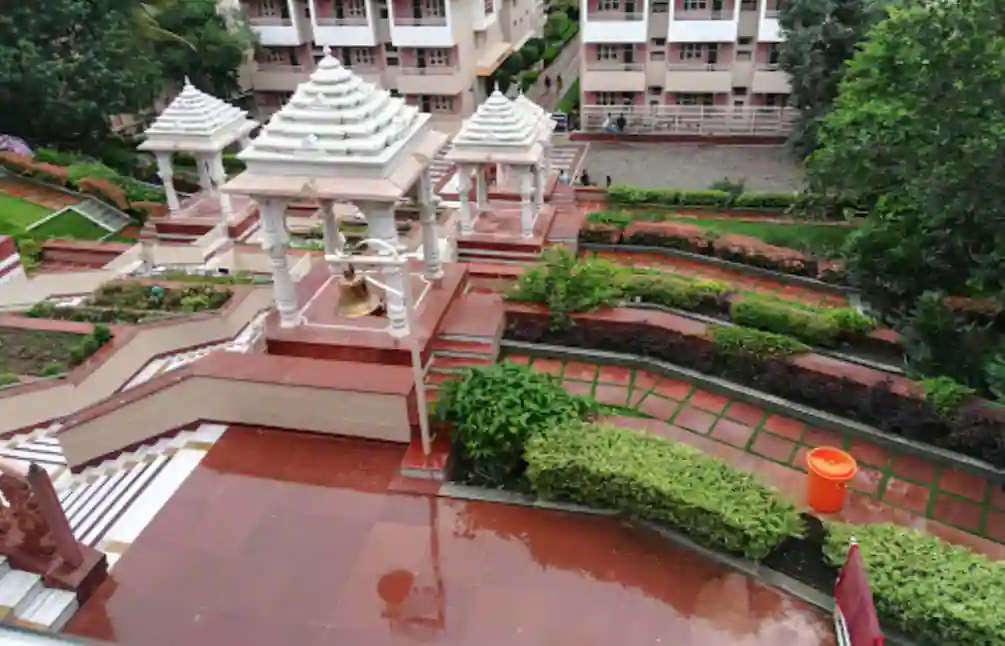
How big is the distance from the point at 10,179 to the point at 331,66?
16.7 m

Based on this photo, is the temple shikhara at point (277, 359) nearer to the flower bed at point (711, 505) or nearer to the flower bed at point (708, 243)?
the flower bed at point (711, 505)

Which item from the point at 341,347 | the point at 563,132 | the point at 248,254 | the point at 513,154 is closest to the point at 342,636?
the point at 341,347

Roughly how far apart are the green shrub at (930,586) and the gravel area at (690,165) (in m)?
17.5

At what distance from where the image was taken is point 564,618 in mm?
6793

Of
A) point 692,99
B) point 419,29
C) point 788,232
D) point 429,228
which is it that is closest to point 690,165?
point 692,99

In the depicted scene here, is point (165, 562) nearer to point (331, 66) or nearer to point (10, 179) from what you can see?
point (331, 66)

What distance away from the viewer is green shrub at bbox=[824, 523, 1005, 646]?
6051 millimetres

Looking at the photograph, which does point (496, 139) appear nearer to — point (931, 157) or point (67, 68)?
point (931, 157)

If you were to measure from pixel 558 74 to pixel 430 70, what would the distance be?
10.7 m

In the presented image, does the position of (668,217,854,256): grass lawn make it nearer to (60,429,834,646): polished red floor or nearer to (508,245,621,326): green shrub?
(508,245,621,326): green shrub

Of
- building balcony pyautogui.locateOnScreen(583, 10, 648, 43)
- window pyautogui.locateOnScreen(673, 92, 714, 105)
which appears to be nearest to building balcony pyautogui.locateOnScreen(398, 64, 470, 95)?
building balcony pyautogui.locateOnScreen(583, 10, 648, 43)

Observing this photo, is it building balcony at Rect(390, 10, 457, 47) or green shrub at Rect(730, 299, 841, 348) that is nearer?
green shrub at Rect(730, 299, 841, 348)

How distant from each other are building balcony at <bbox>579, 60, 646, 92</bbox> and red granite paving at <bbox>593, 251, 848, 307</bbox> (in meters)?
14.3

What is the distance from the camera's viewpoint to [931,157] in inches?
374
